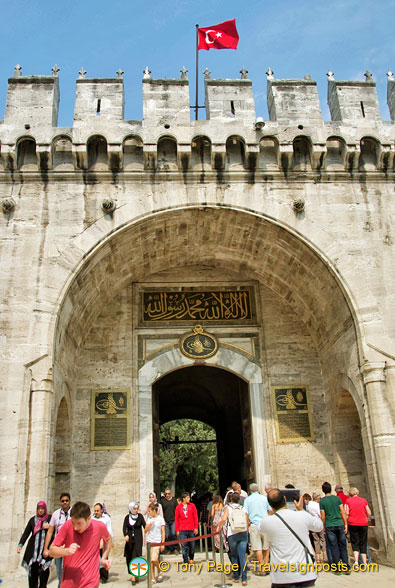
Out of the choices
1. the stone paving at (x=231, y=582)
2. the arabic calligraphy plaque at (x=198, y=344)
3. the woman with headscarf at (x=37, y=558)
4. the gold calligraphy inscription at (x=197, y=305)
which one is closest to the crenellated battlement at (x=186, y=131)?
the gold calligraphy inscription at (x=197, y=305)

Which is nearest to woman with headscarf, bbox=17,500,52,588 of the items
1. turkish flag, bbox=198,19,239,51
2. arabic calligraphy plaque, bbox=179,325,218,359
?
arabic calligraphy plaque, bbox=179,325,218,359

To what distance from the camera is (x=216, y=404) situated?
1392 centimetres

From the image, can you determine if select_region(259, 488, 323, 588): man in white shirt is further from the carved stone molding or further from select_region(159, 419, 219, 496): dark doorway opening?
select_region(159, 419, 219, 496): dark doorway opening

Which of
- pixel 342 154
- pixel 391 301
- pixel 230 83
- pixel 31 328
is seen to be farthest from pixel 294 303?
pixel 31 328

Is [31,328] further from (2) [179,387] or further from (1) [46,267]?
(2) [179,387]

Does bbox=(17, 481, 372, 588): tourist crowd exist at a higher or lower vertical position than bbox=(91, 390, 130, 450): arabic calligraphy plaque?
lower

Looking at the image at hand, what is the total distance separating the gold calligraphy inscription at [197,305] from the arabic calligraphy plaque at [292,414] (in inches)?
63.5

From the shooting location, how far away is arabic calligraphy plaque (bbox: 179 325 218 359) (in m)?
9.45

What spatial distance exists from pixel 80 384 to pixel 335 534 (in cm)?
490

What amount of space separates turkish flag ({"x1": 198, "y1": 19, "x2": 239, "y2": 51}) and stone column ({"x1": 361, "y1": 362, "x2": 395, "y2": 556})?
653 centimetres

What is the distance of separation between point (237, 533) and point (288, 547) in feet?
9.41

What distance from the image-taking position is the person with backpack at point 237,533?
225 inches

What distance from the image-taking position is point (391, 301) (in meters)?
7.99

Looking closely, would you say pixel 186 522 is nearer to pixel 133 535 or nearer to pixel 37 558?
pixel 133 535
